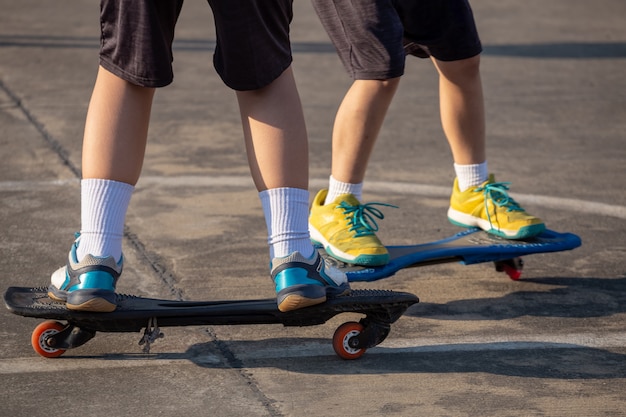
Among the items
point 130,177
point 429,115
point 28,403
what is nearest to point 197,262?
point 130,177

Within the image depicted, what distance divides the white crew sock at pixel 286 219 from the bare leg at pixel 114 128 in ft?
1.39

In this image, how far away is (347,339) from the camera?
3.35 m

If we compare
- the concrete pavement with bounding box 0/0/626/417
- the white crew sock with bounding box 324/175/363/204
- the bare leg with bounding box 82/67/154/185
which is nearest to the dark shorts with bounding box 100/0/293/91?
the bare leg with bounding box 82/67/154/185

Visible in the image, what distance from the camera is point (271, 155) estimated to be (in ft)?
10.9

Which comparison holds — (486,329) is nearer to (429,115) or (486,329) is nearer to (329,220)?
(329,220)

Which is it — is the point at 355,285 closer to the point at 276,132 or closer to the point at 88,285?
the point at 276,132

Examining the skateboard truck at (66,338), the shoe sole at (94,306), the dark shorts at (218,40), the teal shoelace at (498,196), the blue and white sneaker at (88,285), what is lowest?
the skateboard truck at (66,338)

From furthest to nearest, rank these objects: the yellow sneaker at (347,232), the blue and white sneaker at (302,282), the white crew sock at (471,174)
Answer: the white crew sock at (471,174) < the yellow sneaker at (347,232) < the blue and white sneaker at (302,282)

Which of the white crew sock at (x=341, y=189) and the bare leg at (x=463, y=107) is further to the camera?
the bare leg at (x=463, y=107)

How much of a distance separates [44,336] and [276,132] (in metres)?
0.93

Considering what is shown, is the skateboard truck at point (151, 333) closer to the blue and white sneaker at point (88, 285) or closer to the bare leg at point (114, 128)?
the blue and white sneaker at point (88, 285)

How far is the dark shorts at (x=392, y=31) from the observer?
3.96 metres

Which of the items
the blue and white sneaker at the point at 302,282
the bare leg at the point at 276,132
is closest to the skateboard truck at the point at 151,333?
the blue and white sneaker at the point at 302,282

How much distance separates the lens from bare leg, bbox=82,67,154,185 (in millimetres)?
3264
